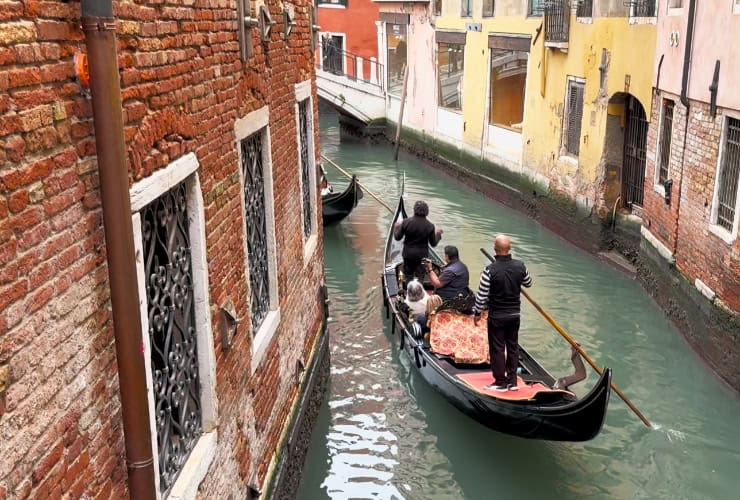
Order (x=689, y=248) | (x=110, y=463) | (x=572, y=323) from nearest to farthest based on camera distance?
1. (x=110, y=463)
2. (x=689, y=248)
3. (x=572, y=323)

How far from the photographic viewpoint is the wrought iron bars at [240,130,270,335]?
3.98 m

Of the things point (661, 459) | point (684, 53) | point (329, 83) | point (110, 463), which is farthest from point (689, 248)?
point (329, 83)

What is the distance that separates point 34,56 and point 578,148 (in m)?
10.0

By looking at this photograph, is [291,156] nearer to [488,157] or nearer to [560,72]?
[560,72]

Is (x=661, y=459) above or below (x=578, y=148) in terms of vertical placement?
below

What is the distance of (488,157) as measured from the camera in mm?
14297

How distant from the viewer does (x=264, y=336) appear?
405cm

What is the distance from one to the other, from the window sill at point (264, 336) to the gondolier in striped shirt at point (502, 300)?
4.53 feet

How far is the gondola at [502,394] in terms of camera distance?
4648mm

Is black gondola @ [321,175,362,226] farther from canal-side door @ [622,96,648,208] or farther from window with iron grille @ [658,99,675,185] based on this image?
window with iron grille @ [658,99,675,185]

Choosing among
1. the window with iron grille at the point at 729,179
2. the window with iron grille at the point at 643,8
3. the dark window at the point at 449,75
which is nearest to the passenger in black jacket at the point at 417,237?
the window with iron grille at the point at 729,179

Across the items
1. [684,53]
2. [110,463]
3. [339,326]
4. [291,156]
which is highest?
[684,53]

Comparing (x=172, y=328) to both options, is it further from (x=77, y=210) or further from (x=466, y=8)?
(x=466, y=8)

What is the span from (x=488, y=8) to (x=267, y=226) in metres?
11.2
